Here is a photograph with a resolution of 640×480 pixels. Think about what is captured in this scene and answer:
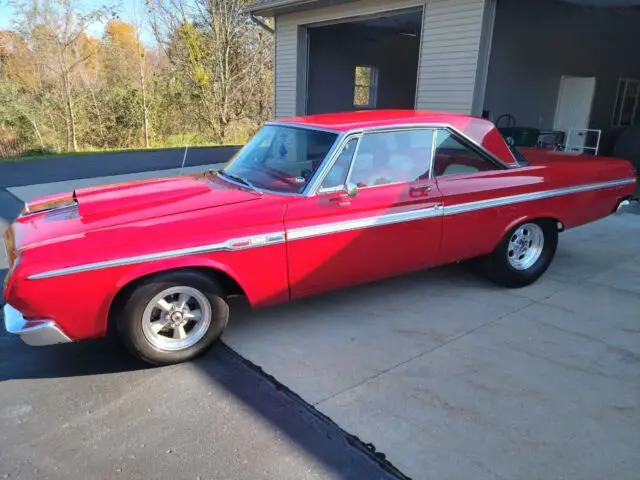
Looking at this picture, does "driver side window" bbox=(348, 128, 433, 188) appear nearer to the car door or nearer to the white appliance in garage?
the car door

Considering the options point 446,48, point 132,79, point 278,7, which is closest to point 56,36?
point 132,79

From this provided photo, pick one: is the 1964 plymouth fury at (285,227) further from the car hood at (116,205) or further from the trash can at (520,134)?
the trash can at (520,134)

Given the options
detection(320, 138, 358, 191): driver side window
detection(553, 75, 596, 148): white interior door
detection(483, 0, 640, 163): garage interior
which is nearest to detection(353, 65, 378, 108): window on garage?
detection(483, 0, 640, 163): garage interior

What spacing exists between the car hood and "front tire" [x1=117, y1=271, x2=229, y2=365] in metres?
0.46

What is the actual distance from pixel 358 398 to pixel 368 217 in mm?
1351

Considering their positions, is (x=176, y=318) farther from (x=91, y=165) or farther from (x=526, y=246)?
(x=91, y=165)

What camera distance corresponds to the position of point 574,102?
12062 mm

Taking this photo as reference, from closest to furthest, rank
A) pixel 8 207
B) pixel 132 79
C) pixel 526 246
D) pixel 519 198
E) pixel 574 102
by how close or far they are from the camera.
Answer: pixel 519 198
pixel 526 246
pixel 8 207
pixel 574 102
pixel 132 79

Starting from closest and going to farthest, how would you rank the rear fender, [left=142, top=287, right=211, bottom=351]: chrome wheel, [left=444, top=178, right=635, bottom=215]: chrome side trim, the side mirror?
[left=142, top=287, right=211, bottom=351]: chrome wheel, the side mirror, [left=444, top=178, right=635, bottom=215]: chrome side trim, the rear fender

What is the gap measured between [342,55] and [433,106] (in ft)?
17.3

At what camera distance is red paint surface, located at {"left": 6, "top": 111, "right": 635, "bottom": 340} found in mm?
2822

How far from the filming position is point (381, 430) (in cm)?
263

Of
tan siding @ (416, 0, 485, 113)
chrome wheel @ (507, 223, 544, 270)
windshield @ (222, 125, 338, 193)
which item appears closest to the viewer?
windshield @ (222, 125, 338, 193)

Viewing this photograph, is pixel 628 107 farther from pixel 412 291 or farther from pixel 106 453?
pixel 106 453
